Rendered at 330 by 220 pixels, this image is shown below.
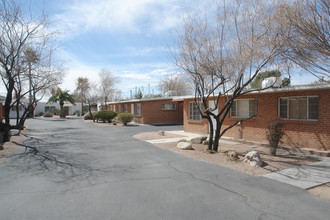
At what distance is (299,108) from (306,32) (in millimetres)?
4118

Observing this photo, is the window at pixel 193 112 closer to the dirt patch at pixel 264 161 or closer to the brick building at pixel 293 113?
the brick building at pixel 293 113

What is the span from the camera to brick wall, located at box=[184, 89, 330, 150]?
8531mm

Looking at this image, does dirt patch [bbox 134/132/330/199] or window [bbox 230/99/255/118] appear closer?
dirt patch [bbox 134/132/330/199]

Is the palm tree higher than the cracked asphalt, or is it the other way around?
the palm tree

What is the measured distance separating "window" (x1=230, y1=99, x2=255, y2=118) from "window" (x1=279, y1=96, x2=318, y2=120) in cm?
162

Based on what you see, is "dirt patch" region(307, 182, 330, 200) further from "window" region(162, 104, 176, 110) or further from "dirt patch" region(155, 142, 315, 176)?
"window" region(162, 104, 176, 110)

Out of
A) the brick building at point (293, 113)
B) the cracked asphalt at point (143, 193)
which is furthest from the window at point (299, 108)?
the cracked asphalt at point (143, 193)

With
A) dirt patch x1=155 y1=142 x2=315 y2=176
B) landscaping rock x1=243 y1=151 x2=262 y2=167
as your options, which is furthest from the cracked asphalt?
landscaping rock x1=243 y1=151 x2=262 y2=167

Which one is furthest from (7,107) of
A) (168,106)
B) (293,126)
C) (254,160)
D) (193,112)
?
(168,106)

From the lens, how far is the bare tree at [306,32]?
238 inches

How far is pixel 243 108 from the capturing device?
1194 cm

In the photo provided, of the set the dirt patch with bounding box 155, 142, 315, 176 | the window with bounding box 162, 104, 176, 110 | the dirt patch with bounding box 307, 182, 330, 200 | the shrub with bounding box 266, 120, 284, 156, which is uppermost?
the window with bounding box 162, 104, 176, 110

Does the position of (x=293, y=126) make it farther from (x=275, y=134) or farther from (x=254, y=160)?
(x=254, y=160)

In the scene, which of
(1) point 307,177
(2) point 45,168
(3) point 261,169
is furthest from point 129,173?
(1) point 307,177
